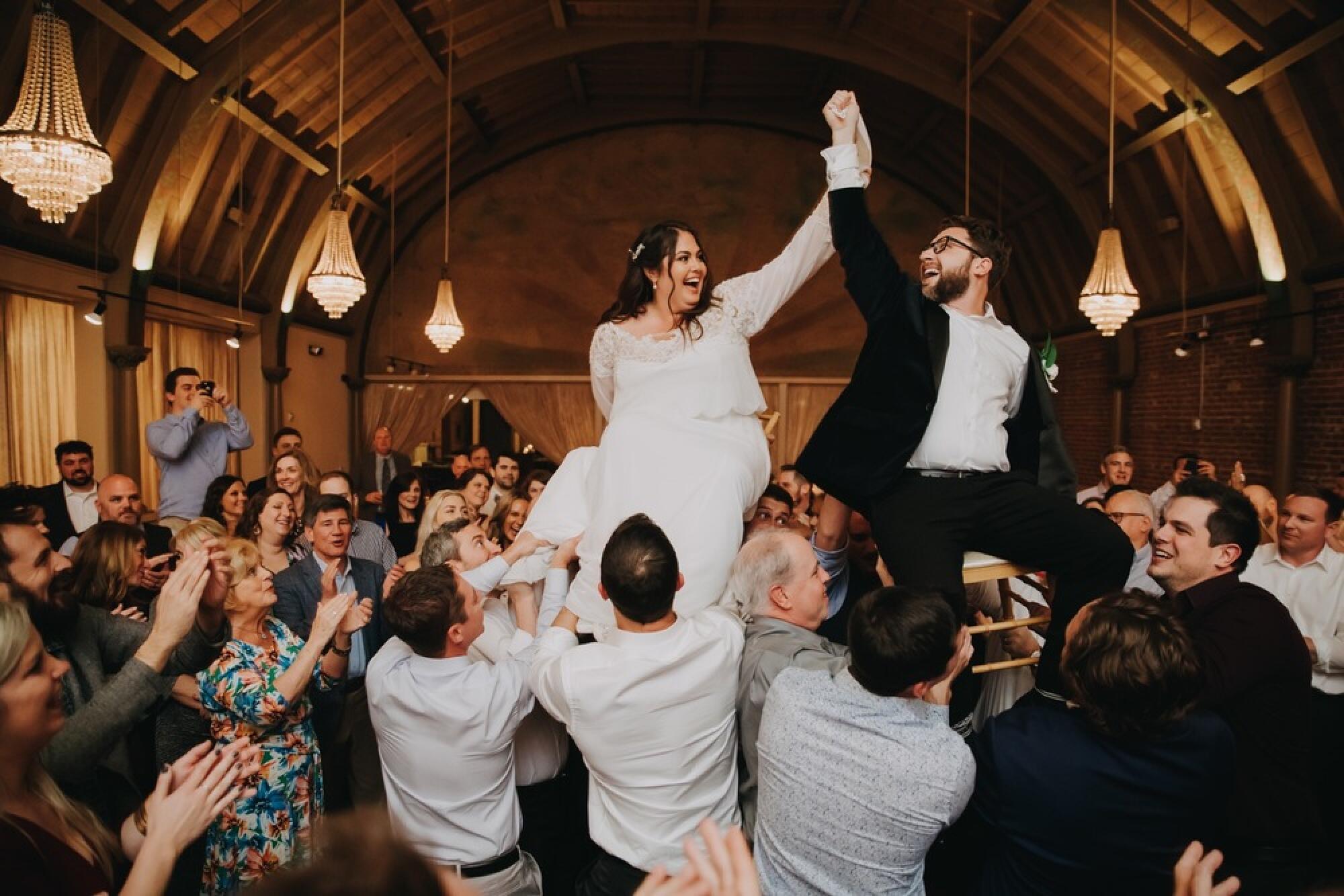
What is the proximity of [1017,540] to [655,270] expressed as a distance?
1.29m

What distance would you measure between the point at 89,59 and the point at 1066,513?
7794 mm

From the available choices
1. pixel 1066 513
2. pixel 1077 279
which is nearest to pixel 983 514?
pixel 1066 513

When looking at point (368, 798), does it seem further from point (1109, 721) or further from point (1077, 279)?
point (1077, 279)

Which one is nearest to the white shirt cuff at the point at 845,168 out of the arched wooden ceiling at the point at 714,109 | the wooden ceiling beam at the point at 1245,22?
the arched wooden ceiling at the point at 714,109

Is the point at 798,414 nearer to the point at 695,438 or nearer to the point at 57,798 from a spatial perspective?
the point at 695,438

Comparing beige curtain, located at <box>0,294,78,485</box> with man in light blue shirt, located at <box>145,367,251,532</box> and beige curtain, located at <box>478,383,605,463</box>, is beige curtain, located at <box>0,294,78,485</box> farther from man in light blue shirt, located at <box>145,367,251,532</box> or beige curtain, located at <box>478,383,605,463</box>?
beige curtain, located at <box>478,383,605,463</box>

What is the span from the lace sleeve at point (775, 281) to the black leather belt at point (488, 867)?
5.39 ft

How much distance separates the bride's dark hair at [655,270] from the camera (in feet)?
7.98

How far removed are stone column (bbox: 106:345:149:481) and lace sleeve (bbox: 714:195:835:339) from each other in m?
7.19

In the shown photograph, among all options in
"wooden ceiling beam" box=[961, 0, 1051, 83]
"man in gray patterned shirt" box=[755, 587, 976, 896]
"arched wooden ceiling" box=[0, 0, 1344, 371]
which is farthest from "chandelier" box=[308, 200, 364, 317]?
"wooden ceiling beam" box=[961, 0, 1051, 83]

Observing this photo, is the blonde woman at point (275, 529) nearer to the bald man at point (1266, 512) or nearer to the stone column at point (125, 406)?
the stone column at point (125, 406)

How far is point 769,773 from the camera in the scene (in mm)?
1786

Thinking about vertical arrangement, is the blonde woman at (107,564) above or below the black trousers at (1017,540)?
below

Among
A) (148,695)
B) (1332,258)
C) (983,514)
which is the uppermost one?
(1332,258)
